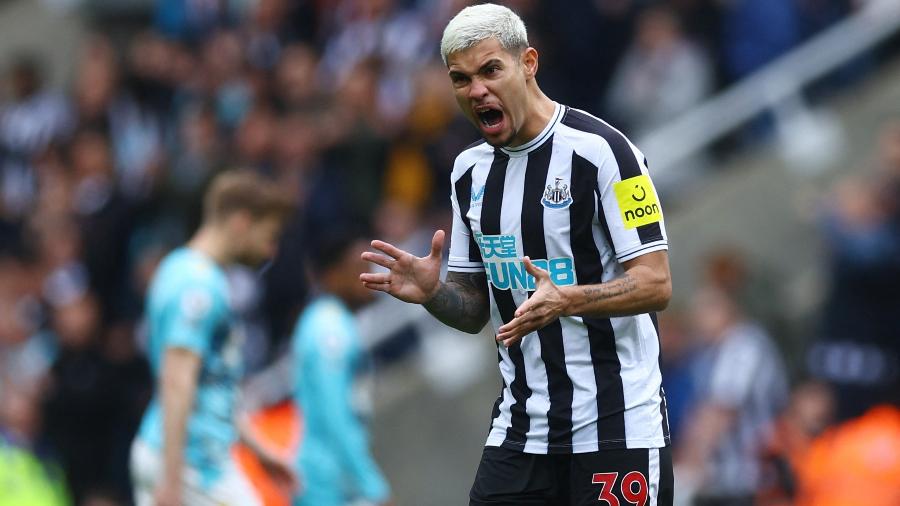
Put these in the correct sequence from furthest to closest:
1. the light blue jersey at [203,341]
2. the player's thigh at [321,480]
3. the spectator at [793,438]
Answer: the spectator at [793,438], the player's thigh at [321,480], the light blue jersey at [203,341]

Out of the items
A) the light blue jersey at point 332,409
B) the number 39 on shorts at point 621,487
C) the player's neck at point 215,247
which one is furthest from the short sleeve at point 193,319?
the number 39 on shorts at point 621,487

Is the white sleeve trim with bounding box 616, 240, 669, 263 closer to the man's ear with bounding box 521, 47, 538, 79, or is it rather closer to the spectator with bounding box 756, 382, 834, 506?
the man's ear with bounding box 521, 47, 538, 79

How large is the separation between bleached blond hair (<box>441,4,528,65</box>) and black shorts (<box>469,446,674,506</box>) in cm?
143

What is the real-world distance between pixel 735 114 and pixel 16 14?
393 inches

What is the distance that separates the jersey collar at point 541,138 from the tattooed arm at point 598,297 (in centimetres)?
54

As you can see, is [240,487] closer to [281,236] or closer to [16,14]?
[281,236]

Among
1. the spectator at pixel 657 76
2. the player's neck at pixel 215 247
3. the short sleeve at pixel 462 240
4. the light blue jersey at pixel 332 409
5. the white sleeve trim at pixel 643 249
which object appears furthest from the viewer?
the spectator at pixel 657 76

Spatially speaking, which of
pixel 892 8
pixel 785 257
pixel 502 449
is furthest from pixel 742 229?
pixel 502 449

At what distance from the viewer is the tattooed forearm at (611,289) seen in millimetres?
4941

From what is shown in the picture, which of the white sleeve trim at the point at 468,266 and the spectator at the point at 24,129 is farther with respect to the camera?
the spectator at the point at 24,129

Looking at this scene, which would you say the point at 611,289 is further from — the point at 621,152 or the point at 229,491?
the point at 229,491

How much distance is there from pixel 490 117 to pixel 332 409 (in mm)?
3296

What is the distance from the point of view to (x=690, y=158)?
40.6 ft

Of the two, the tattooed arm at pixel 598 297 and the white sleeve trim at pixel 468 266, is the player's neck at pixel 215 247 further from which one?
the tattooed arm at pixel 598 297
